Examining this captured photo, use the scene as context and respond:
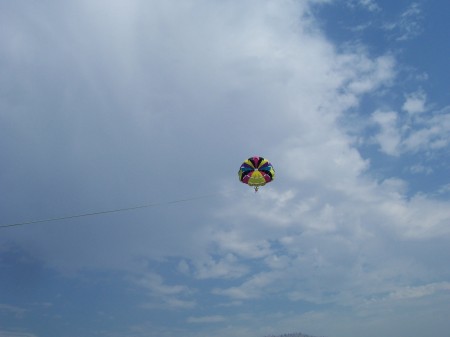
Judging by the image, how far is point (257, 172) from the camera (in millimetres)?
52125

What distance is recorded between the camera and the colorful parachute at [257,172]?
171 feet

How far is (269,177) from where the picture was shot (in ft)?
171

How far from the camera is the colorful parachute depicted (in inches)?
2051

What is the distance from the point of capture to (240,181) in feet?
173

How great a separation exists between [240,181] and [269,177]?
14.0 ft
